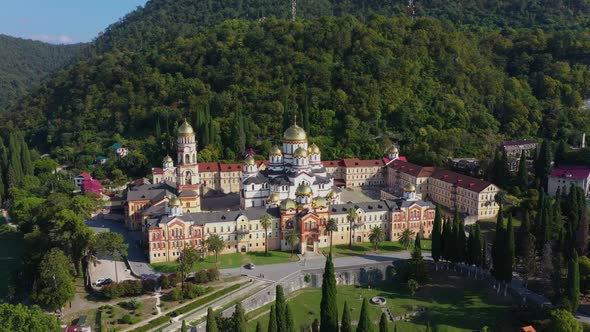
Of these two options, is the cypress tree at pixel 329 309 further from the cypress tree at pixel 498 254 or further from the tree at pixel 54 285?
the tree at pixel 54 285

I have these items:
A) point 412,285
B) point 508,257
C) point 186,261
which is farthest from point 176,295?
point 508,257

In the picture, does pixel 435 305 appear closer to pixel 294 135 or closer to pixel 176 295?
pixel 176 295

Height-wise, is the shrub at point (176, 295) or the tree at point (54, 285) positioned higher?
the tree at point (54, 285)

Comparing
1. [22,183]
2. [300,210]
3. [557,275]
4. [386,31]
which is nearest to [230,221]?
[300,210]

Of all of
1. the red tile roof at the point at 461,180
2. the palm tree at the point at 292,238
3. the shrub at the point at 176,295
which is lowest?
the shrub at the point at 176,295

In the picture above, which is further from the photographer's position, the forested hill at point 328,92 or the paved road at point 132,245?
the forested hill at point 328,92

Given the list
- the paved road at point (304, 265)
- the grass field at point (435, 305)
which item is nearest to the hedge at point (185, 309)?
the paved road at point (304, 265)

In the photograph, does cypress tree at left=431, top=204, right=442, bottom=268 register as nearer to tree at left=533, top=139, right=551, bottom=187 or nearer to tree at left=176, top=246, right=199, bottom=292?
tree at left=176, top=246, right=199, bottom=292

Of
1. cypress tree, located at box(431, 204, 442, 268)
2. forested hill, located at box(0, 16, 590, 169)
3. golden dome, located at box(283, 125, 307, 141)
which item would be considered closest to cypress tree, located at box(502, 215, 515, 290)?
cypress tree, located at box(431, 204, 442, 268)
